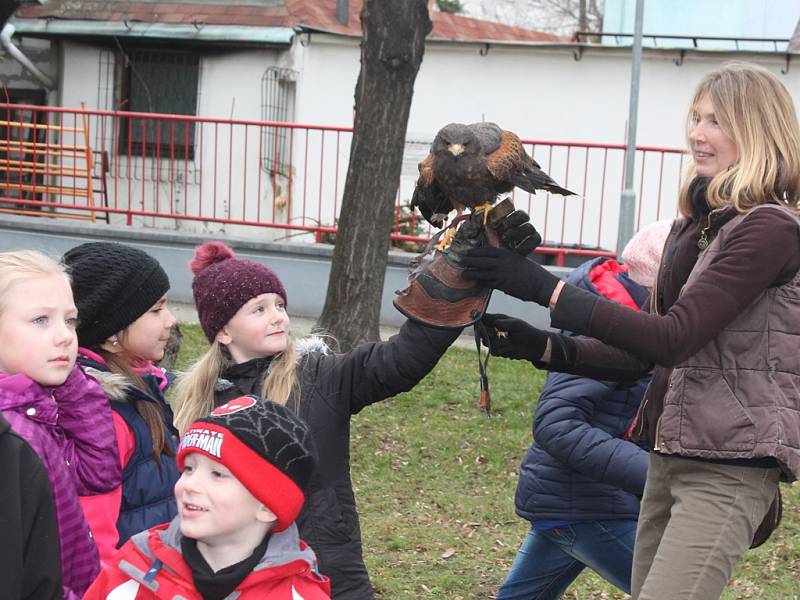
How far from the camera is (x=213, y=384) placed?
3.05 metres

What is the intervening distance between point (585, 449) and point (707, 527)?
826 mm

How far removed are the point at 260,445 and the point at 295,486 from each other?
0.42ft

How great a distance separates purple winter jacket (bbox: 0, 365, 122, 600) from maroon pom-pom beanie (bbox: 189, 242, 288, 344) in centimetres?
45

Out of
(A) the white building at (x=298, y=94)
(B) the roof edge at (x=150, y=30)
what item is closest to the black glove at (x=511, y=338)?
(A) the white building at (x=298, y=94)

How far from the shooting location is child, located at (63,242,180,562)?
284 centimetres

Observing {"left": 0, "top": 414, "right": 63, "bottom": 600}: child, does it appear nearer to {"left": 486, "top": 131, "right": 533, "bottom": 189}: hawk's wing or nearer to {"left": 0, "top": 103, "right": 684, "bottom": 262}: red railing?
{"left": 486, "top": 131, "right": 533, "bottom": 189}: hawk's wing

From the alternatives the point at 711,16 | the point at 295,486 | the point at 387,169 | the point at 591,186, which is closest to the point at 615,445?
the point at 295,486

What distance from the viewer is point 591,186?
12.2 meters

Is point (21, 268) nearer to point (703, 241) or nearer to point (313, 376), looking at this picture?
point (313, 376)

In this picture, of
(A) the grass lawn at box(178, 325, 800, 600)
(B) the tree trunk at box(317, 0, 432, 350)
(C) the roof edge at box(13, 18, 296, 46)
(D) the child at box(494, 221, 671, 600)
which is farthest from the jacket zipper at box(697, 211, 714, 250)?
(C) the roof edge at box(13, 18, 296, 46)

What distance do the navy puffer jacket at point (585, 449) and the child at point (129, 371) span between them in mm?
1281

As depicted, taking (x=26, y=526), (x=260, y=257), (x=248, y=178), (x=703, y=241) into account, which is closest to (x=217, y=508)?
(x=26, y=526)

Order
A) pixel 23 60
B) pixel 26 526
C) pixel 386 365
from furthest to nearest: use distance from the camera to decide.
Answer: pixel 23 60 → pixel 386 365 → pixel 26 526

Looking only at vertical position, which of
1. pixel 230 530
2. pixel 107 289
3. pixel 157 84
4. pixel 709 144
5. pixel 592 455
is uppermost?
pixel 157 84
